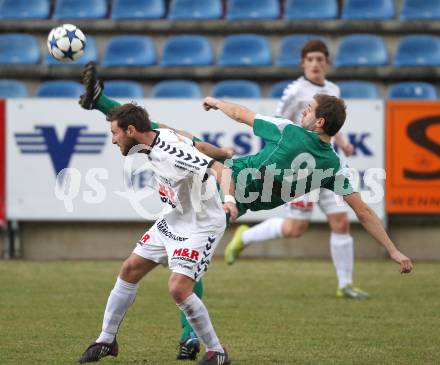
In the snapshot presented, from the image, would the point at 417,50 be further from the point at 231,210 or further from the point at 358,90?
the point at 231,210

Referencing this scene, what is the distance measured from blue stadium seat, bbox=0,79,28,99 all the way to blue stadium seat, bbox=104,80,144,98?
1264mm

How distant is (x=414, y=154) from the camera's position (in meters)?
12.9

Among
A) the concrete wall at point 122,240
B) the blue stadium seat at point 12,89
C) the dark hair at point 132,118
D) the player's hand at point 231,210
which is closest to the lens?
the player's hand at point 231,210

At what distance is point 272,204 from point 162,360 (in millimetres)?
1369

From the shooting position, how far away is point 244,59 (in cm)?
1588

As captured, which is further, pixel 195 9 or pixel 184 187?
pixel 195 9

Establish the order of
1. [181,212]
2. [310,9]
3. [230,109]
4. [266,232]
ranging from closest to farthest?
[181,212] < [230,109] < [266,232] < [310,9]

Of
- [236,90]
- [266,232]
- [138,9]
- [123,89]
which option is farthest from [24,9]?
[266,232]

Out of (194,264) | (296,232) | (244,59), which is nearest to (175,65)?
(244,59)

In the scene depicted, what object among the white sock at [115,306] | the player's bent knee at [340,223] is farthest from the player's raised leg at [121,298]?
the player's bent knee at [340,223]

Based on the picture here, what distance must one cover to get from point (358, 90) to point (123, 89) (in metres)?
3.34

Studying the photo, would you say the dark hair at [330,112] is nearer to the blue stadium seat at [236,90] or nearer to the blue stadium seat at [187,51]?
the blue stadium seat at [236,90]

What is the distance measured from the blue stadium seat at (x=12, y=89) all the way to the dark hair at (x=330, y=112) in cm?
900

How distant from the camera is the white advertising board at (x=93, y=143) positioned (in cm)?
1284
